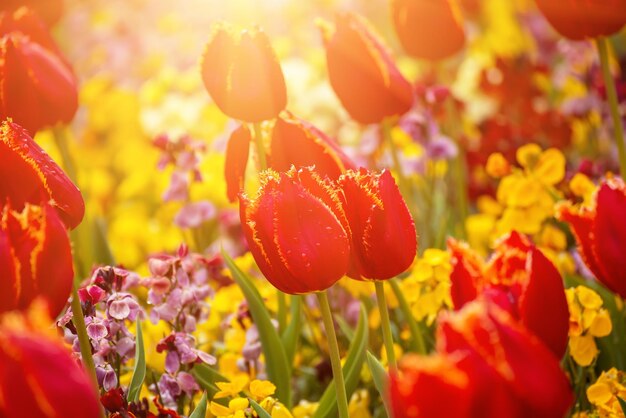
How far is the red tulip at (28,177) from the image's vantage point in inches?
37.0

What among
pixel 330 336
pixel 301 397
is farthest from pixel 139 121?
pixel 330 336

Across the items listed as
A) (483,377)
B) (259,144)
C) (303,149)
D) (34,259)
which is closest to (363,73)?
(259,144)

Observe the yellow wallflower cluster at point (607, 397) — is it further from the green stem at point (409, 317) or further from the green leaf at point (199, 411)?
the green leaf at point (199, 411)

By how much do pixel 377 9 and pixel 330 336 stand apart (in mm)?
3464

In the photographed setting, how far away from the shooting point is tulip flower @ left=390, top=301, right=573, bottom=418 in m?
0.62

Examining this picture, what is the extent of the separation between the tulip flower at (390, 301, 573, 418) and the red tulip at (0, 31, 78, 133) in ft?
2.65

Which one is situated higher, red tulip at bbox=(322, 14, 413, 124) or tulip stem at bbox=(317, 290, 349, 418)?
red tulip at bbox=(322, 14, 413, 124)

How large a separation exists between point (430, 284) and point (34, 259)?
0.82 metres

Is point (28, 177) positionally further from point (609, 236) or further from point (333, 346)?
point (609, 236)

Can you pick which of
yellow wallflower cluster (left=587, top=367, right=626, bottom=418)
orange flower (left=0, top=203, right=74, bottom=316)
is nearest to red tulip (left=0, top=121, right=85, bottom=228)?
orange flower (left=0, top=203, right=74, bottom=316)

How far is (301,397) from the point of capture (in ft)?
5.81

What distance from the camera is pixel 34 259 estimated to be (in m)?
0.79

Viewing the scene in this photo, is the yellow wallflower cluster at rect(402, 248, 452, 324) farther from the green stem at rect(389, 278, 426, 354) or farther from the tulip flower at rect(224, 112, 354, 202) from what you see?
the tulip flower at rect(224, 112, 354, 202)

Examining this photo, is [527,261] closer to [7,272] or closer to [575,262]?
[7,272]
